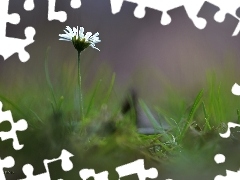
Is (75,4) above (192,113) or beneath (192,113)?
above

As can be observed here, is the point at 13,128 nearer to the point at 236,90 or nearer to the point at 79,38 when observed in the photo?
the point at 79,38

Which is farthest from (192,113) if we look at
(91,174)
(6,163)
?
(6,163)

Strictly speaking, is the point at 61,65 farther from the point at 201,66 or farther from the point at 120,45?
the point at 201,66

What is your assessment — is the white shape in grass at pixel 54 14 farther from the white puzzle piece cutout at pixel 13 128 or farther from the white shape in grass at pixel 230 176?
the white shape in grass at pixel 230 176
